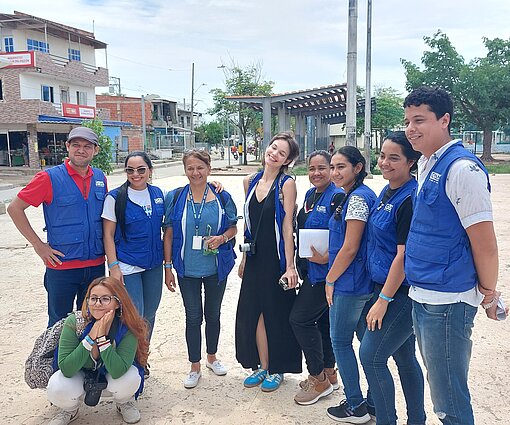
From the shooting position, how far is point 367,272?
2.82 m

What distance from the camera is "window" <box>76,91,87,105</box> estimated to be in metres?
33.7

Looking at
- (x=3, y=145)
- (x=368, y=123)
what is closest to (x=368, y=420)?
(x=368, y=123)

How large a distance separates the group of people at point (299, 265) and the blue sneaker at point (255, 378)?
0.04ft

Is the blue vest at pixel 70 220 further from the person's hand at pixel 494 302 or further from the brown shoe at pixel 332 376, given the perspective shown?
the person's hand at pixel 494 302

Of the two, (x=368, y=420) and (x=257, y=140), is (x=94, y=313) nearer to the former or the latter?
(x=368, y=420)

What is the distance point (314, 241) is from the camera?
3.14 meters

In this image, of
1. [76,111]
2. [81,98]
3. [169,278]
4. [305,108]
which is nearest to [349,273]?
[169,278]

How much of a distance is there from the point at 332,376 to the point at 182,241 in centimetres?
148

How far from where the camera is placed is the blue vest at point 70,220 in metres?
3.21

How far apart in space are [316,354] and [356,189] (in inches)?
47.3

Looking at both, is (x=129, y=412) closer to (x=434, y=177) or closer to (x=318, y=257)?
(x=318, y=257)

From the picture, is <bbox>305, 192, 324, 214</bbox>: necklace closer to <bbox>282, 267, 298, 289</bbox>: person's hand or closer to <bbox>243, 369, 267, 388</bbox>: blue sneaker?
<bbox>282, 267, 298, 289</bbox>: person's hand

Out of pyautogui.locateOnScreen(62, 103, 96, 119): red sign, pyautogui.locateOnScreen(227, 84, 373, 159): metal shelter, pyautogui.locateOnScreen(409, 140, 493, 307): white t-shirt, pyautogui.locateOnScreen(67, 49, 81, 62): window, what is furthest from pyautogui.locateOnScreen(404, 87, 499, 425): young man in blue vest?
pyautogui.locateOnScreen(67, 49, 81, 62): window

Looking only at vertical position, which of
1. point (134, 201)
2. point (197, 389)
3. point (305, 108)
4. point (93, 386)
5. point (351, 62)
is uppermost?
point (305, 108)
